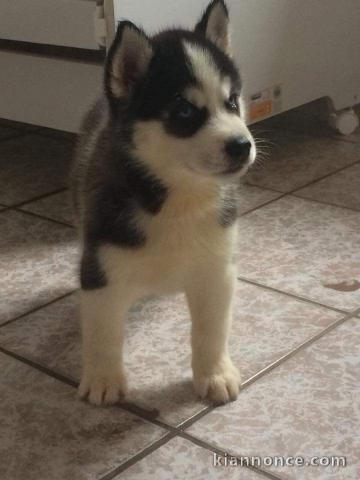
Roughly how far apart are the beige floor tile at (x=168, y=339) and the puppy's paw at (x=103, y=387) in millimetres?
34

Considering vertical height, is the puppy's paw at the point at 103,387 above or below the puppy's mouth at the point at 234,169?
below

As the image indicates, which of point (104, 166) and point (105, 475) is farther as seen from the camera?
point (104, 166)

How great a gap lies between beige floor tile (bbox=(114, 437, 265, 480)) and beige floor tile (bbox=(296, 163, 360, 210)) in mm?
1256

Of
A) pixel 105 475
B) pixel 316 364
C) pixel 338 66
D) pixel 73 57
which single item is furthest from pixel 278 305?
pixel 338 66

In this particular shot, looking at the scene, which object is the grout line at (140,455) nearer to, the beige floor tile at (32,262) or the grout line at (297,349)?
the grout line at (297,349)

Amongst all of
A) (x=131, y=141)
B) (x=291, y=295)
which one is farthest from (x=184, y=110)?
(x=291, y=295)

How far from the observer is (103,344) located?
4.67 ft

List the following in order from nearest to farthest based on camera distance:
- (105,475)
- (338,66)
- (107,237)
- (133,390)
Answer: (105,475)
(107,237)
(133,390)
(338,66)

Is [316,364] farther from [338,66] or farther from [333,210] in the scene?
[338,66]

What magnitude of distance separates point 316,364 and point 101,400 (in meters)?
0.44

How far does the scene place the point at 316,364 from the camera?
1538mm

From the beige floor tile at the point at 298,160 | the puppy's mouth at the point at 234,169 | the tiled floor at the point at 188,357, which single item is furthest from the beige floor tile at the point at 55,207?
the puppy's mouth at the point at 234,169

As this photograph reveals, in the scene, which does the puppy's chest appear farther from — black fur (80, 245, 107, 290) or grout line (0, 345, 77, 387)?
grout line (0, 345, 77, 387)

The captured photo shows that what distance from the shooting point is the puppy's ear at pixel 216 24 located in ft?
4.86
